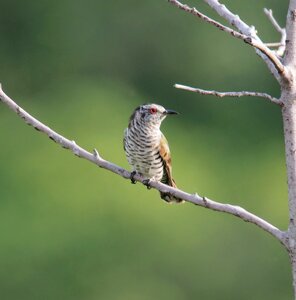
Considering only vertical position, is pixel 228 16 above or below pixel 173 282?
below

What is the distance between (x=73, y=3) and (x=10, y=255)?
410 inches

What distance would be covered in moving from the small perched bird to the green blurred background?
9043 mm

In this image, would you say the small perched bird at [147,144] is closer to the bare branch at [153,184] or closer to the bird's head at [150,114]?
the bird's head at [150,114]

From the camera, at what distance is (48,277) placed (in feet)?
49.4

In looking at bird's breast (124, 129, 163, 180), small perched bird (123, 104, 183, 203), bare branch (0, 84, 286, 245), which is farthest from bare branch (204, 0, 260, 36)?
bird's breast (124, 129, 163, 180)

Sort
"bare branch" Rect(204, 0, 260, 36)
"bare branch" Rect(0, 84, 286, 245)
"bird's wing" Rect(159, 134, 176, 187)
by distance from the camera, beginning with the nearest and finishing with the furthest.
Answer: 1. "bare branch" Rect(0, 84, 286, 245)
2. "bare branch" Rect(204, 0, 260, 36)
3. "bird's wing" Rect(159, 134, 176, 187)

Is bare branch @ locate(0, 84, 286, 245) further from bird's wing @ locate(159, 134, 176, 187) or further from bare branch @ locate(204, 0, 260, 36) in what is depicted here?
bird's wing @ locate(159, 134, 176, 187)

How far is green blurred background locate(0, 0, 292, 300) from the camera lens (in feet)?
51.5

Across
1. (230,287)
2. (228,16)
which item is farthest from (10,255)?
(228,16)

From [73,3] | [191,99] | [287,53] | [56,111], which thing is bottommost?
[287,53]

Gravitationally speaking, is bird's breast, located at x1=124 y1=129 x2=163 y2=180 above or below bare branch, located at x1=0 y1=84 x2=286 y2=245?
above

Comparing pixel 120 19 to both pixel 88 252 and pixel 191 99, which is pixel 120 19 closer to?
pixel 191 99

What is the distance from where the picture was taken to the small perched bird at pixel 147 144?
5.86 metres

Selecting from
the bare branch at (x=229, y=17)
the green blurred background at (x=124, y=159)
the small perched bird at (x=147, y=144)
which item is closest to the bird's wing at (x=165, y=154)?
the small perched bird at (x=147, y=144)
